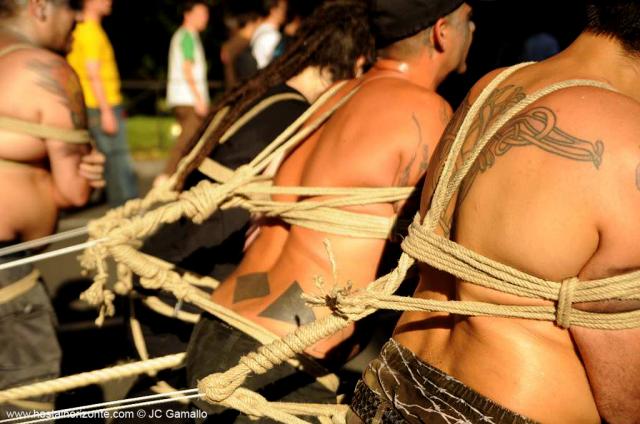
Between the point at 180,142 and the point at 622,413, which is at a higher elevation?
the point at 622,413

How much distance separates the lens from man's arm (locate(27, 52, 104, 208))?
8.08 ft

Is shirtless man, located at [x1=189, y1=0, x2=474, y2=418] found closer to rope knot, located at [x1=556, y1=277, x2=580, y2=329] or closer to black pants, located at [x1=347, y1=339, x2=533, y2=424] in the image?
black pants, located at [x1=347, y1=339, x2=533, y2=424]

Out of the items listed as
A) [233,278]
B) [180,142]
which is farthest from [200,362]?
[180,142]

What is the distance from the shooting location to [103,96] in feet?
18.9

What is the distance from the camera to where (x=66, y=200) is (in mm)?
2627

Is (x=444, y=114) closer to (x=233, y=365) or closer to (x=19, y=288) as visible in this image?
(x=233, y=365)

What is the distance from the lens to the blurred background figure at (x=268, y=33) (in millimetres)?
5805

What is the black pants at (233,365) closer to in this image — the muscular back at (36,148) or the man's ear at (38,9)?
the muscular back at (36,148)

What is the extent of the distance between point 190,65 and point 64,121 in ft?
14.0

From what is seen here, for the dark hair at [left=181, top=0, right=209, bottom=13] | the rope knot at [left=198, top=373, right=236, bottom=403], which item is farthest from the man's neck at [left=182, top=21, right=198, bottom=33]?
the rope knot at [left=198, top=373, right=236, bottom=403]

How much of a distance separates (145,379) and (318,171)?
3.35 feet

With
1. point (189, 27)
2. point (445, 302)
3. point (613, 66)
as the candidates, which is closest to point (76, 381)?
point (445, 302)

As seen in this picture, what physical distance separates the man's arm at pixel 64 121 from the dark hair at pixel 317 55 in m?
0.38

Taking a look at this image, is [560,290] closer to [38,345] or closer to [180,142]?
[38,345]
